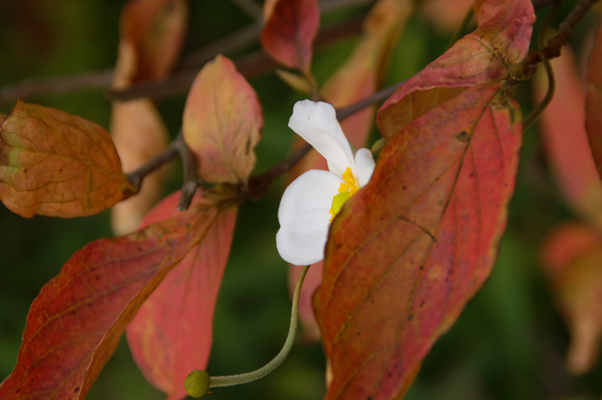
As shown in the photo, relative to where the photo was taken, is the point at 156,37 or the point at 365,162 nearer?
the point at 365,162

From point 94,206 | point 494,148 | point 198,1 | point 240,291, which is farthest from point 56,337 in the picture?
point 198,1

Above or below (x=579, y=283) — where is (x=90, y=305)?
above

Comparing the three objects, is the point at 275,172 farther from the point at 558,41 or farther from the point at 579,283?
the point at 579,283

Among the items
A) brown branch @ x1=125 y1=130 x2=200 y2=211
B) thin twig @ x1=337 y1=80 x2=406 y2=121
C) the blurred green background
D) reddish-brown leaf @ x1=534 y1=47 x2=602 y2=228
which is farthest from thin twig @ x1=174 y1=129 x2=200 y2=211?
the blurred green background

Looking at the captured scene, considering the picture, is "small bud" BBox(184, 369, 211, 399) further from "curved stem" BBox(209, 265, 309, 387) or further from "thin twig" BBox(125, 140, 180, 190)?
"thin twig" BBox(125, 140, 180, 190)

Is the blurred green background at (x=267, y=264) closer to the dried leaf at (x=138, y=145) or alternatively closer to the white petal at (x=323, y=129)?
the dried leaf at (x=138, y=145)

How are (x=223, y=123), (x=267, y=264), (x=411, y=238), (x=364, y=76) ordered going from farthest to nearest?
1. (x=267, y=264)
2. (x=364, y=76)
3. (x=223, y=123)
4. (x=411, y=238)

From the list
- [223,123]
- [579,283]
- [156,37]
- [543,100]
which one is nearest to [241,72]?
[156,37]
